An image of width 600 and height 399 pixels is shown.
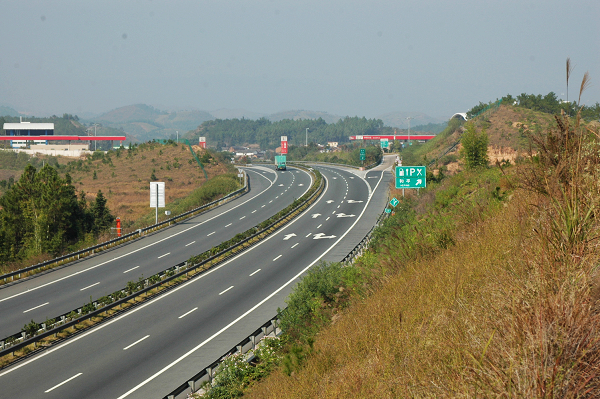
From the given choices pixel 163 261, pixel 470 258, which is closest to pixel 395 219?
pixel 163 261

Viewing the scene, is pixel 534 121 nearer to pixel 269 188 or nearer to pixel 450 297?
pixel 269 188

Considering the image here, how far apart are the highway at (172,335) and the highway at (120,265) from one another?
3691 millimetres

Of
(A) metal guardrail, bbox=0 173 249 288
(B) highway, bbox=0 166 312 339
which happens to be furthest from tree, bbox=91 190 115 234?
(B) highway, bbox=0 166 312 339

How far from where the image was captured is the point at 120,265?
119 feet

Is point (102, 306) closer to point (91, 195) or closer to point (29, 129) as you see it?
point (91, 195)

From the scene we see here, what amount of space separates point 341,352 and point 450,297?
232 cm

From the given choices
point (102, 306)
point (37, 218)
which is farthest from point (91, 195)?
point (102, 306)

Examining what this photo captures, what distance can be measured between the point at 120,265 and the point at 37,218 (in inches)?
438

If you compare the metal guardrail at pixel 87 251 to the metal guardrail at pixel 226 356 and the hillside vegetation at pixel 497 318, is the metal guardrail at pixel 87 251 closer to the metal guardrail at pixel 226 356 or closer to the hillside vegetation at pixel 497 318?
the metal guardrail at pixel 226 356

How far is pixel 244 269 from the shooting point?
3566 cm

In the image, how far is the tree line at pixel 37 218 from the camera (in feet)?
138

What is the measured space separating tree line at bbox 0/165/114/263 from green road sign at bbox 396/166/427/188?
96.9ft

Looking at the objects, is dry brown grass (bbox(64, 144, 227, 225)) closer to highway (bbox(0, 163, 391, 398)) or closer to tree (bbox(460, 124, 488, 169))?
highway (bbox(0, 163, 391, 398))

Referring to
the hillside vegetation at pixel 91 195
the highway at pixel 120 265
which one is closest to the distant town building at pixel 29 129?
the hillside vegetation at pixel 91 195
